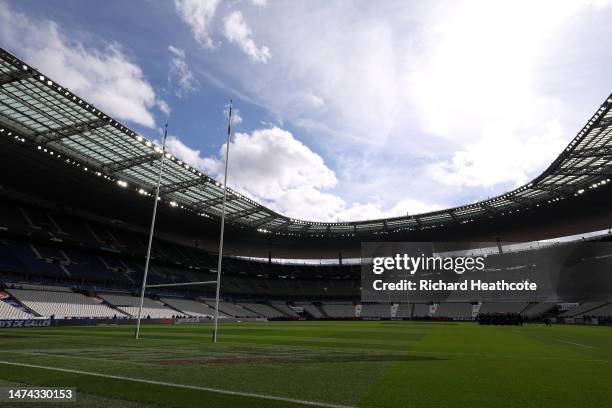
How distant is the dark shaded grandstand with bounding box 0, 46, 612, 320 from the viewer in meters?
33.5

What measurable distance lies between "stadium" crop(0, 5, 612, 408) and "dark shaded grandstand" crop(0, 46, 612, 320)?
284 millimetres

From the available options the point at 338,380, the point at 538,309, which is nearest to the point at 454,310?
the point at 538,309

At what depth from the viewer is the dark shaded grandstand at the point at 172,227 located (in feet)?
110

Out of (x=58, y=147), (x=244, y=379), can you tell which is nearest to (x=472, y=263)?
(x=58, y=147)

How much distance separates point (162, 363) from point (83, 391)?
3415 millimetres

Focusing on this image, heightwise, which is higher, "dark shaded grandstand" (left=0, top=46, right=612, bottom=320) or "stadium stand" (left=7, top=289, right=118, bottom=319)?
"dark shaded grandstand" (left=0, top=46, right=612, bottom=320)

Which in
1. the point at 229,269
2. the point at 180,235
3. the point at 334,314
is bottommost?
the point at 334,314

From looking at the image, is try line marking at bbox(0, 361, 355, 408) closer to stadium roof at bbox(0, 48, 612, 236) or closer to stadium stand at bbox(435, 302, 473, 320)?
stadium roof at bbox(0, 48, 612, 236)

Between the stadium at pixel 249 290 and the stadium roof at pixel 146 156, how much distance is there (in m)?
0.20

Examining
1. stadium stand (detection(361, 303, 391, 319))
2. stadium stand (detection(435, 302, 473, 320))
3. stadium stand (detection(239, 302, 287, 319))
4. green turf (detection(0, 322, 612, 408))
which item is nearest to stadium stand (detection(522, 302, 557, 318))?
stadium stand (detection(435, 302, 473, 320))

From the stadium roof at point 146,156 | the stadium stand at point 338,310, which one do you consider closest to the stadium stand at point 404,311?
the stadium stand at point 338,310

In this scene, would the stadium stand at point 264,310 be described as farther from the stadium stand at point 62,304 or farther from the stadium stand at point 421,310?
the stadium stand at point 62,304

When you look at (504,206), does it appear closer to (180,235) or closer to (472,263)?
(472,263)

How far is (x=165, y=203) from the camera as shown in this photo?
51.9 m
